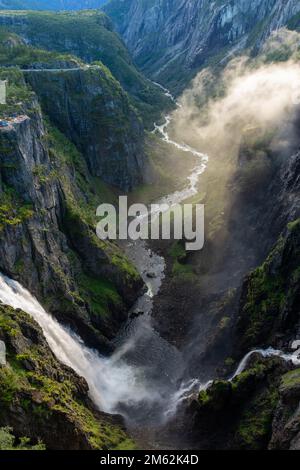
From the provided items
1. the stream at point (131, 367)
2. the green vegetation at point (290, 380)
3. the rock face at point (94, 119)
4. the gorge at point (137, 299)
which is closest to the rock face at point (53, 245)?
the gorge at point (137, 299)

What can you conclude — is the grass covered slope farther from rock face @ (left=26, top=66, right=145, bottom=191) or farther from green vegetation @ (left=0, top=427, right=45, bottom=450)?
rock face @ (left=26, top=66, right=145, bottom=191)

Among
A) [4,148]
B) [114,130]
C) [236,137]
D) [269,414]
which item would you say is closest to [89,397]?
[269,414]

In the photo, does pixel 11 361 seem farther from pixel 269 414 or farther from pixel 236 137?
pixel 236 137

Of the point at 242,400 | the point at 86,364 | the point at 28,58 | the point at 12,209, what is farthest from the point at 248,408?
the point at 28,58

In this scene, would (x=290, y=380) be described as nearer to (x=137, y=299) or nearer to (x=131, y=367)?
(x=131, y=367)

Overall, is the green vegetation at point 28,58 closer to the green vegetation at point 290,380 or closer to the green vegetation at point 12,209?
the green vegetation at point 12,209

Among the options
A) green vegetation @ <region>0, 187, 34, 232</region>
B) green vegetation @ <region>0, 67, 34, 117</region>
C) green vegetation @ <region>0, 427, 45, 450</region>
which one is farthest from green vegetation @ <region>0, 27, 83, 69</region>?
green vegetation @ <region>0, 427, 45, 450</region>
